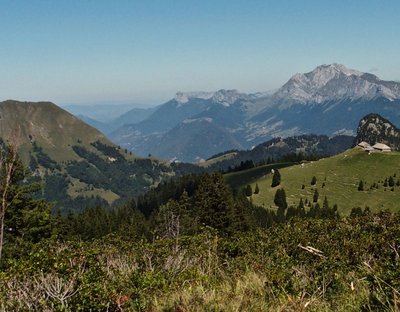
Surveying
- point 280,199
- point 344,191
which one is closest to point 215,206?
point 280,199

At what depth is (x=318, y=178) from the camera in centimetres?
19688

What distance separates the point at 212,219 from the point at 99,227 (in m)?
37.2

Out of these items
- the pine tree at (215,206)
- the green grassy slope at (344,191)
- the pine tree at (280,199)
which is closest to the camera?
the pine tree at (215,206)

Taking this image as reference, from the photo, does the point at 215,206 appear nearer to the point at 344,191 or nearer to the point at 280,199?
the point at 280,199

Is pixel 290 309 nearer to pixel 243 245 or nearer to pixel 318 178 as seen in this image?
pixel 243 245

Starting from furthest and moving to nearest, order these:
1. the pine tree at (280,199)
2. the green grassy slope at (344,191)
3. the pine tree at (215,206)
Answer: the green grassy slope at (344,191)
the pine tree at (280,199)
the pine tree at (215,206)

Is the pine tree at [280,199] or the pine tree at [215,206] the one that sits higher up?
the pine tree at [215,206]

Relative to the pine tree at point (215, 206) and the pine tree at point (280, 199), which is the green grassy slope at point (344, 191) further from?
the pine tree at point (215, 206)

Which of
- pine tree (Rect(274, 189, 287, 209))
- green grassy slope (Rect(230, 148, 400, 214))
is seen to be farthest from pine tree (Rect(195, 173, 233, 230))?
green grassy slope (Rect(230, 148, 400, 214))

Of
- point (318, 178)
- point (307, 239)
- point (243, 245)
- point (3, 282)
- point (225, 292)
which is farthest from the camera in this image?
point (318, 178)

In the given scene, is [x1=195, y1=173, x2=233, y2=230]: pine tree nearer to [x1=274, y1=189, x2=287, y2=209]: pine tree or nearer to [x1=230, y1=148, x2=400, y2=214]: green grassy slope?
[x1=274, y1=189, x2=287, y2=209]: pine tree

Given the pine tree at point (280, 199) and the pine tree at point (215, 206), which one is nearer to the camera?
the pine tree at point (215, 206)

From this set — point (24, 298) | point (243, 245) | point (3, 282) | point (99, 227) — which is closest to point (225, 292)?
point (24, 298)

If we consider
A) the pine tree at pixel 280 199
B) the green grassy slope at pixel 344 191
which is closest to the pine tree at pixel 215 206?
the pine tree at pixel 280 199
